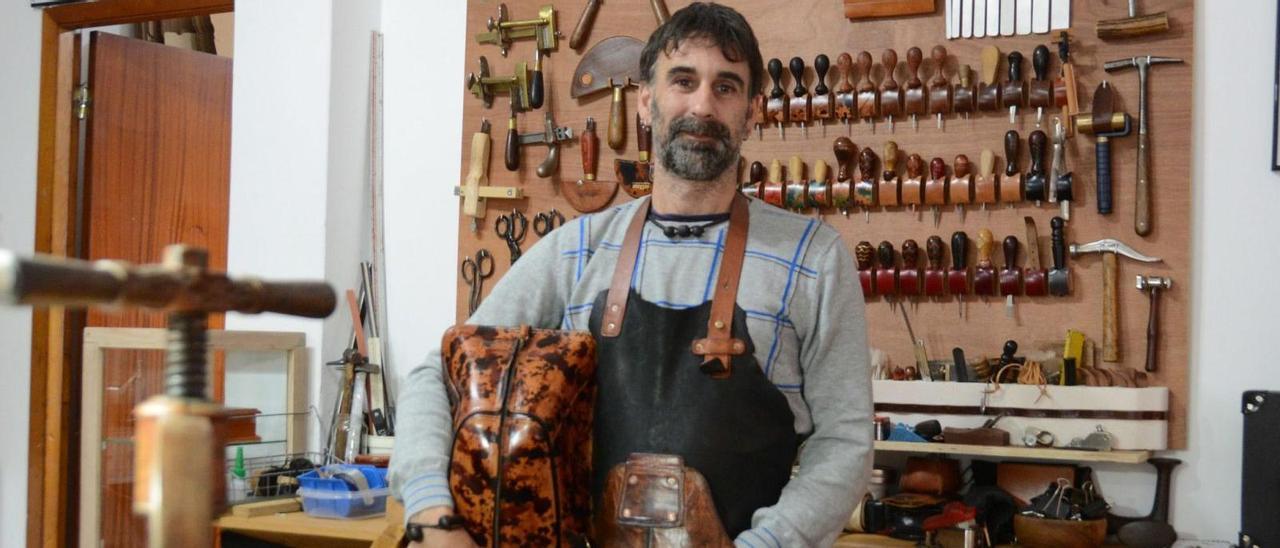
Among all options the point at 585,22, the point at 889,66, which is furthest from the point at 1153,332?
the point at 585,22

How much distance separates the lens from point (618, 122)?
4.02 metres

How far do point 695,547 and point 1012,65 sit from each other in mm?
1987

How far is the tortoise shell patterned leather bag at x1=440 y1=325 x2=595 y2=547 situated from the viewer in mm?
2053

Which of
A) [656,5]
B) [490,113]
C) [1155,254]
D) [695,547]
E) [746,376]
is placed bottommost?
[695,547]

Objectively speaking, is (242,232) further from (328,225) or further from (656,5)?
(656,5)

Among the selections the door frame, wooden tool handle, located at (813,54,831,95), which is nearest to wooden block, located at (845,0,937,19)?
wooden tool handle, located at (813,54,831,95)

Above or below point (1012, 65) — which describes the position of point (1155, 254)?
below

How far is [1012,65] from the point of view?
3.48 metres

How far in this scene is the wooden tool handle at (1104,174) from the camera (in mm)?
3348

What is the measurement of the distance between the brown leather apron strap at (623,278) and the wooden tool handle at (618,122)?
1.69m

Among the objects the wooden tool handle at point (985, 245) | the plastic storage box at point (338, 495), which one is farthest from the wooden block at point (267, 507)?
the wooden tool handle at point (985, 245)

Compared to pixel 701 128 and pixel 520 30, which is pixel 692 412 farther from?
pixel 520 30

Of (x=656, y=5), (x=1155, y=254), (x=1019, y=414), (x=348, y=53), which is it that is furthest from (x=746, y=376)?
(x=348, y=53)

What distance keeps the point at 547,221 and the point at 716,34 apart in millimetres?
1960
